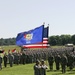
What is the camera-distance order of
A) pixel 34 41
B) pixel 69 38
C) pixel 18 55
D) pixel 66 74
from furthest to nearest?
pixel 69 38 < pixel 18 55 < pixel 34 41 < pixel 66 74

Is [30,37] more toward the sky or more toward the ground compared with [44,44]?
more toward the sky

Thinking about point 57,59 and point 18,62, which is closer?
point 57,59

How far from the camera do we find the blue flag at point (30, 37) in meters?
31.4

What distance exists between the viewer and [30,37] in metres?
32.0

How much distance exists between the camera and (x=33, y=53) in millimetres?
A: 41344

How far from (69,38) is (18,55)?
124 m

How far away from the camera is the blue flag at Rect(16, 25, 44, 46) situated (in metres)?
31.4

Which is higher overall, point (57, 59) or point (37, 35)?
point (37, 35)

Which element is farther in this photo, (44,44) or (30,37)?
(30,37)

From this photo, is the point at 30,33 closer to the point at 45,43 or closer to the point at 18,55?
the point at 45,43

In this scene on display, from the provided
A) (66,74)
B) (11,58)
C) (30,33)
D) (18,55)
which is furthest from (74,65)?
(18,55)

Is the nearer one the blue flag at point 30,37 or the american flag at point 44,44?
the american flag at point 44,44

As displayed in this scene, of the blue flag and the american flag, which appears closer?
the american flag

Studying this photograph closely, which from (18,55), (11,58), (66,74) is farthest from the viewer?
(18,55)
